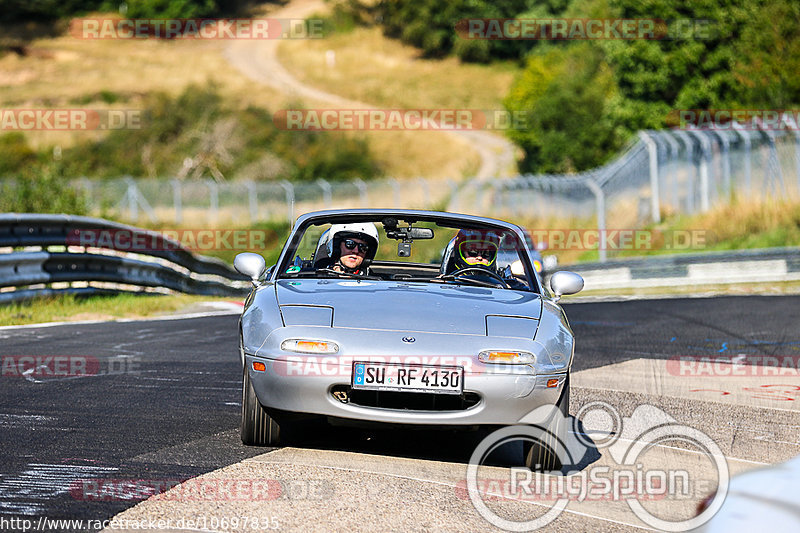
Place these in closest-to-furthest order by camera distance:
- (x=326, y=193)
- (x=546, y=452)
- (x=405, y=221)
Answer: (x=546, y=452) → (x=405, y=221) → (x=326, y=193)

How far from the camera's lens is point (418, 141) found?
7188 cm

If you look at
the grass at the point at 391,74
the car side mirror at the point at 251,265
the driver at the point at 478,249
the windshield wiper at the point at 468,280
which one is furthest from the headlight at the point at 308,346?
the grass at the point at 391,74

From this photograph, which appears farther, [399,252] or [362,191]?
[362,191]

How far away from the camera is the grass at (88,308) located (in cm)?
1331

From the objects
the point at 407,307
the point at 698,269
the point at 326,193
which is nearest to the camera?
the point at 407,307

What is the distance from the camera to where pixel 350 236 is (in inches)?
287

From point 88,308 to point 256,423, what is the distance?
9671mm

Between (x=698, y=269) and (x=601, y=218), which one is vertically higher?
(x=601, y=218)

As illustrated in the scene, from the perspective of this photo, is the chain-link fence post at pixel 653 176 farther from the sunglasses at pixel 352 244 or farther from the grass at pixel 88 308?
the sunglasses at pixel 352 244

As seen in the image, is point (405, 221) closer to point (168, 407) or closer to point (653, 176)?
point (168, 407)

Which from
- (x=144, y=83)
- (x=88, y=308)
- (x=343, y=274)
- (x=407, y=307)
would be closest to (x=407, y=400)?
(x=407, y=307)

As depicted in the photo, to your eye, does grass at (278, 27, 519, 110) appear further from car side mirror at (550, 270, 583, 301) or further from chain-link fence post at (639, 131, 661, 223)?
car side mirror at (550, 270, 583, 301)

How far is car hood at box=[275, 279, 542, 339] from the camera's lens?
584cm

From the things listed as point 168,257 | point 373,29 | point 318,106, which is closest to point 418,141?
point 318,106
